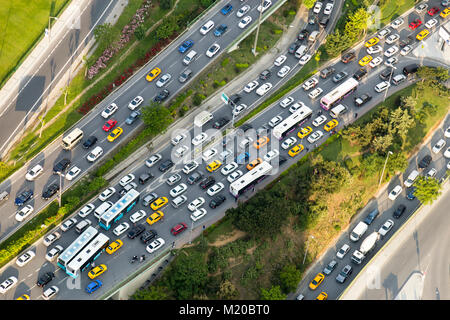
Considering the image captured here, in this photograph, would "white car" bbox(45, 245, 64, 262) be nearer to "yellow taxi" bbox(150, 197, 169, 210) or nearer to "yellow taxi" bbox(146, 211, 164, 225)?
"yellow taxi" bbox(146, 211, 164, 225)

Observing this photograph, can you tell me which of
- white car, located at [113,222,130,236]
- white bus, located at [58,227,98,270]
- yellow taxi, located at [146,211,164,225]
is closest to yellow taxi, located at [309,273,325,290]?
yellow taxi, located at [146,211,164,225]

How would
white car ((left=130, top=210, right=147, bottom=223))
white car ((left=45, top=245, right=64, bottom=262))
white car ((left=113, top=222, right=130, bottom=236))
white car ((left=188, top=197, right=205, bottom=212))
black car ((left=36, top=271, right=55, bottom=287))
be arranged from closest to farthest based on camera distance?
black car ((left=36, top=271, right=55, bottom=287))
white car ((left=45, top=245, right=64, bottom=262))
white car ((left=113, top=222, right=130, bottom=236))
white car ((left=130, top=210, right=147, bottom=223))
white car ((left=188, top=197, right=205, bottom=212))

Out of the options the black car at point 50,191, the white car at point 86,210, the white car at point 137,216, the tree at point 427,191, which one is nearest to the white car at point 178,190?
the white car at point 137,216

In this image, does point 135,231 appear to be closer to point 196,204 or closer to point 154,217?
point 154,217

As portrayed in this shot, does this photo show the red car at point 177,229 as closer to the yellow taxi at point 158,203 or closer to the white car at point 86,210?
the yellow taxi at point 158,203

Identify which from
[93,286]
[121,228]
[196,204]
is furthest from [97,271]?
[196,204]

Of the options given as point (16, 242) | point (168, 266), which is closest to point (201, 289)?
point (168, 266)
